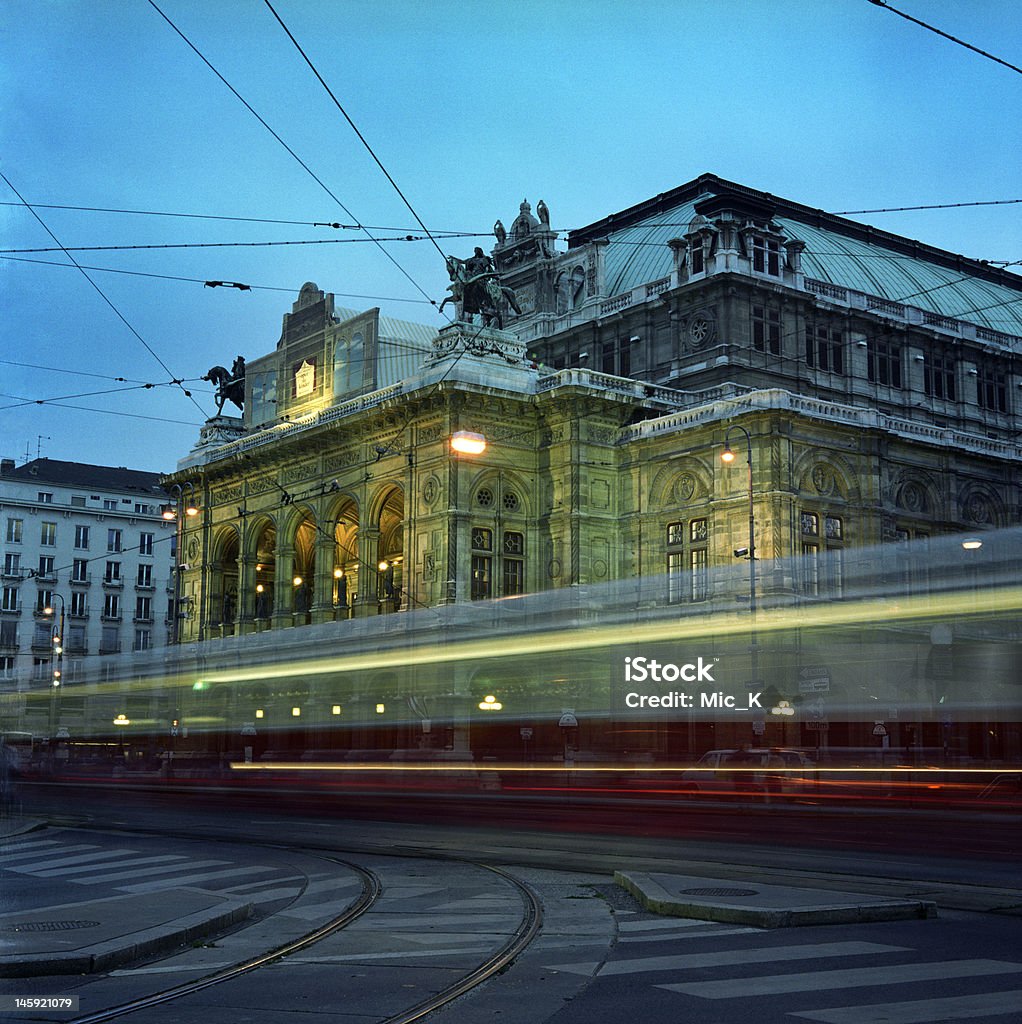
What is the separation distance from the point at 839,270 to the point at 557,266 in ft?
51.5

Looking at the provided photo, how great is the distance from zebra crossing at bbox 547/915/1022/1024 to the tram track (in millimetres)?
733

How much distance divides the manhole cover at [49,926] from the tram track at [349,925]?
6.11 feet

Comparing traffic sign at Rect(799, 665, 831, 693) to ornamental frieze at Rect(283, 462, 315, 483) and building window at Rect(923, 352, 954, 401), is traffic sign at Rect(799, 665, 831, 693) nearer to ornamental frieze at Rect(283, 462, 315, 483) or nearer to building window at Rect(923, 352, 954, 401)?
ornamental frieze at Rect(283, 462, 315, 483)

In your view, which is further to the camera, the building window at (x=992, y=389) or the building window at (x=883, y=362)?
the building window at (x=992, y=389)

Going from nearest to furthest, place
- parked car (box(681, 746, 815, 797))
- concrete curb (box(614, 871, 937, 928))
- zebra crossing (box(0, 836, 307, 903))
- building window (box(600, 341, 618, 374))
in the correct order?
concrete curb (box(614, 871, 937, 928)), zebra crossing (box(0, 836, 307, 903)), parked car (box(681, 746, 815, 797)), building window (box(600, 341, 618, 374))

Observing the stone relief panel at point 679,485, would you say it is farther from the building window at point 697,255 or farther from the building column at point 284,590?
the building column at point 284,590

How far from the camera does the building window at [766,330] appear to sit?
6850 centimetres

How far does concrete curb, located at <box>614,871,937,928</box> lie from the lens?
1257 cm

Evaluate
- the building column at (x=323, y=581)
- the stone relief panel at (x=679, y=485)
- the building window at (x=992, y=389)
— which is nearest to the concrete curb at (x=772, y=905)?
the stone relief panel at (x=679, y=485)

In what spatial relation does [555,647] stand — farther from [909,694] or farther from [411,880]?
[411,880]

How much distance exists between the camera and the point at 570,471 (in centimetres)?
6556

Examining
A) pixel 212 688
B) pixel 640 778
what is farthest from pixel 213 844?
pixel 212 688

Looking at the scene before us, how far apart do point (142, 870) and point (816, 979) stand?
39.5ft

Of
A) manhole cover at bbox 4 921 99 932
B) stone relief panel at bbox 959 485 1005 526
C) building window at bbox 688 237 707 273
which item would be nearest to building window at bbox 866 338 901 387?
stone relief panel at bbox 959 485 1005 526
